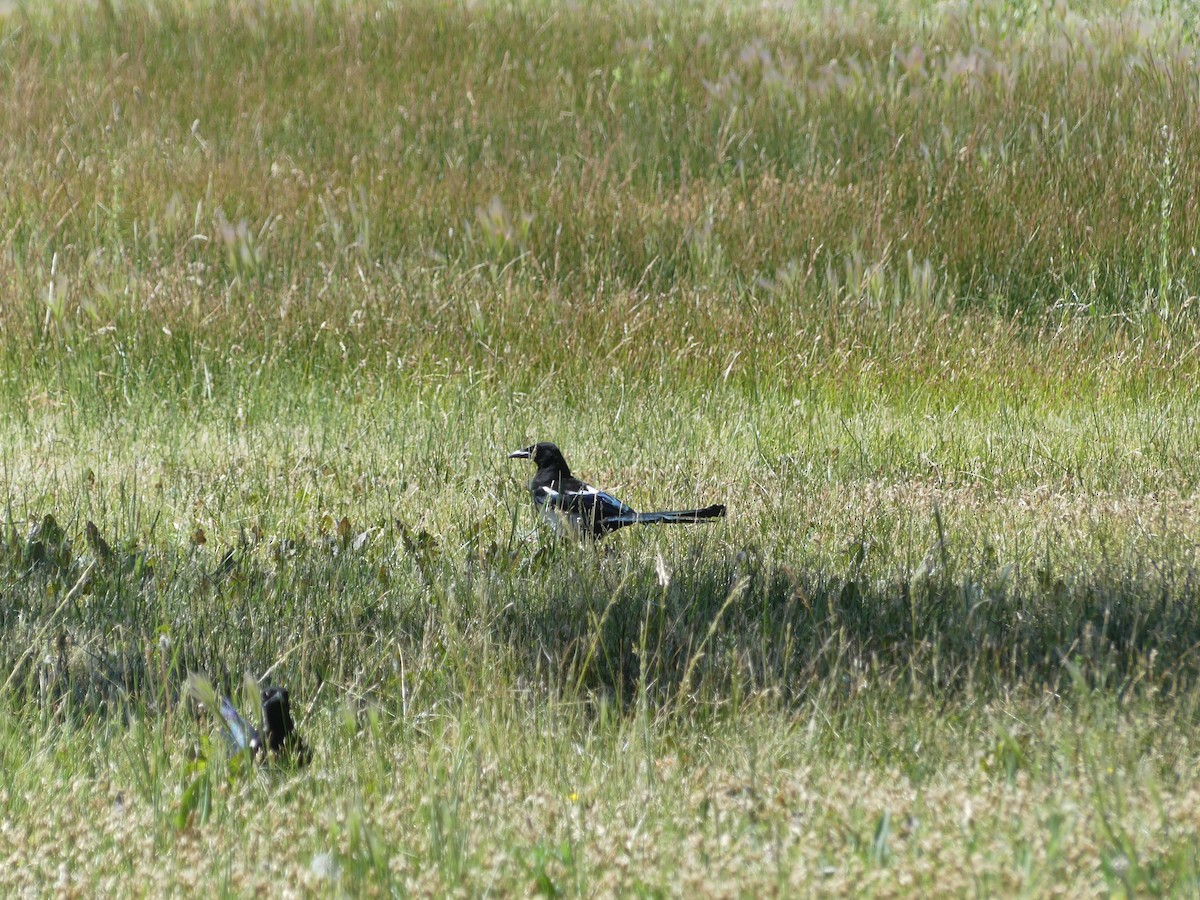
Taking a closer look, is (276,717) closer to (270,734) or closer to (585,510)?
(270,734)

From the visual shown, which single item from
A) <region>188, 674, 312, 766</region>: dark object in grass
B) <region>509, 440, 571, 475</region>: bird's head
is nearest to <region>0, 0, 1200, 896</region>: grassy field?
<region>188, 674, 312, 766</region>: dark object in grass

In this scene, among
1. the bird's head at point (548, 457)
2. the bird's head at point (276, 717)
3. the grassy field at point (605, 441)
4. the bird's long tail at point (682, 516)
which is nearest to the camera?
the grassy field at point (605, 441)

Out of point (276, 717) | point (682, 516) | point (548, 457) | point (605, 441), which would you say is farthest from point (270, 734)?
point (605, 441)

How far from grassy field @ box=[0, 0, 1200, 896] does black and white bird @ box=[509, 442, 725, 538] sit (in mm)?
125

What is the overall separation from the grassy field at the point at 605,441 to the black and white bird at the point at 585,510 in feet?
0.41

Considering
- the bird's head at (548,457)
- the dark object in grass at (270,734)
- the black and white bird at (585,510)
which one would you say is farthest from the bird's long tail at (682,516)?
the dark object in grass at (270,734)

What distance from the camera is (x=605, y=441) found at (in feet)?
19.0

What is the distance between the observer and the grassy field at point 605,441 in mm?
2387

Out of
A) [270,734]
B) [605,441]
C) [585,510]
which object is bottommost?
[605,441]

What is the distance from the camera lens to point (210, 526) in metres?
4.74

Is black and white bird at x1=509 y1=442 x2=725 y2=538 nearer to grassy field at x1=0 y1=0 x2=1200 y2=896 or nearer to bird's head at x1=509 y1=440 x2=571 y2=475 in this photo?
bird's head at x1=509 y1=440 x2=571 y2=475

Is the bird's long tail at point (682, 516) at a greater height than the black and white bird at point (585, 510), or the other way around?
the bird's long tail at point (682, 516)

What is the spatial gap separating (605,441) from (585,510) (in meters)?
1.42

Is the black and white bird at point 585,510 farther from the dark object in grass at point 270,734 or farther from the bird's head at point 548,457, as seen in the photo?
the dark object in grass at point 270,734
